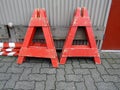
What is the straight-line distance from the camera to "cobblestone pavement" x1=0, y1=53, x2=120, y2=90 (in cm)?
169

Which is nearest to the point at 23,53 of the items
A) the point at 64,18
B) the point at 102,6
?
the point at 64,18

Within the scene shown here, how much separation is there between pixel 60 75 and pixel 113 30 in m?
1.46

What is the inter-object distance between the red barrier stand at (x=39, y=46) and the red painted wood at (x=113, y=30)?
123 centimetres

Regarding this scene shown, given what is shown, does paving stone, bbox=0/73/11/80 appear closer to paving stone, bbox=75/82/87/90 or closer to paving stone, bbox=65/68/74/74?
paving stone, bbox=65/68/74/74

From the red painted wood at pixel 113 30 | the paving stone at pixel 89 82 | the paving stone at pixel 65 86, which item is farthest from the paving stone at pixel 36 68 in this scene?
the red painted wood at pixel 113 30

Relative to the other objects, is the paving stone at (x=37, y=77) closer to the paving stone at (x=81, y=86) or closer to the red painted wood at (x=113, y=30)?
the paving stone at (x=81, y=86)

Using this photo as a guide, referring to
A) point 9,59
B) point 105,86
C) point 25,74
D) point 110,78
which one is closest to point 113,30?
point 110,78

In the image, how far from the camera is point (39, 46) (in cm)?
205

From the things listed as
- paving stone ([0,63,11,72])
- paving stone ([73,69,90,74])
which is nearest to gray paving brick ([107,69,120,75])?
paving stone ([73,69,90,74])

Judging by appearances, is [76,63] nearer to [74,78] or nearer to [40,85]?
[74,78]

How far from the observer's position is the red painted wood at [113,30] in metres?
2.17

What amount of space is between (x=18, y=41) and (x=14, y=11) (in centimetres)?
64

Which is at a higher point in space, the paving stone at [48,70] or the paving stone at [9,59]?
the paving stone at [9,59]

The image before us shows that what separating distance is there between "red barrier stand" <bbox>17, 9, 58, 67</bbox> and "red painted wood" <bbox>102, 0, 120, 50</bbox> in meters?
1.23
